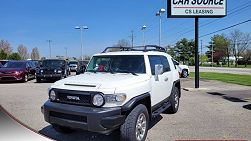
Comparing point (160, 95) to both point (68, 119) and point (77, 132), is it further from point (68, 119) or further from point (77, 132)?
point (68, 119)

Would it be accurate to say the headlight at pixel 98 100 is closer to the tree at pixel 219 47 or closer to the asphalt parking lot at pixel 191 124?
the asphalt parking lot at pixel 191 124

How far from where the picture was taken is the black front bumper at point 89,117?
4.66 m

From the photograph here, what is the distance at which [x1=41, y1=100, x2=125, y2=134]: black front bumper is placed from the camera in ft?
15.3

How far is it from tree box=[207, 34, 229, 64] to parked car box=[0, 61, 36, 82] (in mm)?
90748

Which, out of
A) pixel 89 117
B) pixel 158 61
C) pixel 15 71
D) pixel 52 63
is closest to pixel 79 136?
pixel 89 117

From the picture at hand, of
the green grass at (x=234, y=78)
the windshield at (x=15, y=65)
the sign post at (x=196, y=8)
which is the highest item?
the sign post at (x=196, y=8)

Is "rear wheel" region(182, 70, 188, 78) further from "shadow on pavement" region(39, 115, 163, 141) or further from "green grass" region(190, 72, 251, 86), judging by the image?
"shadow on pavement" region(39, 115, 163, 141)

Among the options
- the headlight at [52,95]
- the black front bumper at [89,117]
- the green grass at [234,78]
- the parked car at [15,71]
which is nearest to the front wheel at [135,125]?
the black front bumper at [89,117]

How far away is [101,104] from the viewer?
15.9 ft

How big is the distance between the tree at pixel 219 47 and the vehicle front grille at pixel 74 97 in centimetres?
10262

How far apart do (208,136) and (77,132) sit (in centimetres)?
273

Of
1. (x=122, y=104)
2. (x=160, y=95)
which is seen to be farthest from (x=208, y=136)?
(x=122, y=104)

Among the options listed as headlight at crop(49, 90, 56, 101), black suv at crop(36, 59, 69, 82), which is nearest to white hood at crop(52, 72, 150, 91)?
headlight at crop(49, 90, 56, 101)

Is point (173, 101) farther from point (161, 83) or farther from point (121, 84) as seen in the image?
point (121, 84)
